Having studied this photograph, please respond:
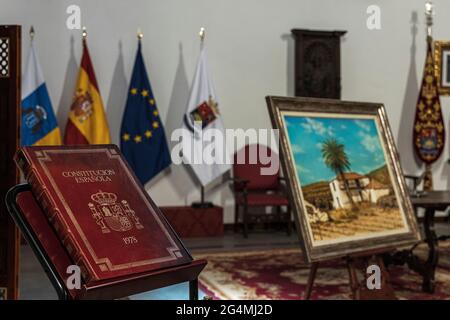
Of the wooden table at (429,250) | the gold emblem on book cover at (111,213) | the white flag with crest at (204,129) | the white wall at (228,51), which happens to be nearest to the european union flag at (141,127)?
the white wall at (228,51)

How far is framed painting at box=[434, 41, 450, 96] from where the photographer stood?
895 cm

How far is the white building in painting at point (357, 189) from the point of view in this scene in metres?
3.49

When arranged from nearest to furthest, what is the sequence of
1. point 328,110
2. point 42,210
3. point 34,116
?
1. point 42,210
2. point 328,110
3. point 34,116

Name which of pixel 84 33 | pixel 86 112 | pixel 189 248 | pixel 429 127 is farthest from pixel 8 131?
pixel 429 127

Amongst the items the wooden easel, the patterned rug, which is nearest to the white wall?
the patterned rug

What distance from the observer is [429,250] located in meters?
5.09

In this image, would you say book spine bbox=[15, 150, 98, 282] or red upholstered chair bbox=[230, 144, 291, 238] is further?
red upholstered chair bbox=[230, 144, 291, 238]

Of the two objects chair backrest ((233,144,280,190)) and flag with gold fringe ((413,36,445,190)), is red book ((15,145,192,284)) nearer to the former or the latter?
chair backrest ((233,144,280,190))

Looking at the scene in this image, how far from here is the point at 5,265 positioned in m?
3.62

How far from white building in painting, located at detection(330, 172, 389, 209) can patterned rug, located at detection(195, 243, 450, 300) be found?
1.32 meters

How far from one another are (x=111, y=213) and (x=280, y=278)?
357cm

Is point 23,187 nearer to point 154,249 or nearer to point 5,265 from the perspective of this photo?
point 154,249
